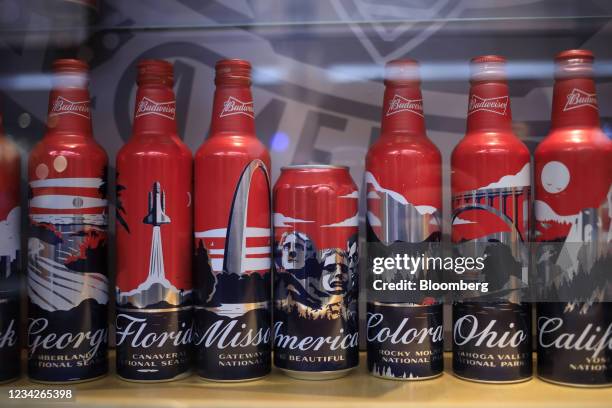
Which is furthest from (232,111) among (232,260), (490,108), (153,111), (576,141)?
(576,141)

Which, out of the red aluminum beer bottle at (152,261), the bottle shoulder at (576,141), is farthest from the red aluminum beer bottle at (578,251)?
the red aluminum beer bottle at (152,261)

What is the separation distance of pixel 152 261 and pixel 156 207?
0.25ft

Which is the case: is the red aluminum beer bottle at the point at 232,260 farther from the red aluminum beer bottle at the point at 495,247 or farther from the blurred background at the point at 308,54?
the red aluminum beer bottle at the point at 495,247

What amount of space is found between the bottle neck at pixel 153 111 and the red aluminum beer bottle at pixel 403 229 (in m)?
0.30

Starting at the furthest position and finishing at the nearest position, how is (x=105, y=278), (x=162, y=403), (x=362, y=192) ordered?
(x=362, y=192) → (x=105, y=278) → (x=162, y=403)

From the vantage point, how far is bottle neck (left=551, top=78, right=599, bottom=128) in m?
0.90

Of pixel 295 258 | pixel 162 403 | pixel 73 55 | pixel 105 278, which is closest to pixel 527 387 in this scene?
pixel 295 258

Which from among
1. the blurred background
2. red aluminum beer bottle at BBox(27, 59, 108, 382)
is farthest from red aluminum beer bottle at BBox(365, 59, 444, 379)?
red aluminum beer bottle at BBox(27, 59, 108, 382)

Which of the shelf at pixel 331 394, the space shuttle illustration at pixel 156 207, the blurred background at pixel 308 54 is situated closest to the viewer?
the shelf at pixel 331 394

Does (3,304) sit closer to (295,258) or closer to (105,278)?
(105,278)

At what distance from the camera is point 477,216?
35.0 inches

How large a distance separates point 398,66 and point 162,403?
57 cm

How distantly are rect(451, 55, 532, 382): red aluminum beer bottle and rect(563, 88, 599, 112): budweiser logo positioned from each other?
0.09 metres

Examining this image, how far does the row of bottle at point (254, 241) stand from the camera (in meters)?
0.89
